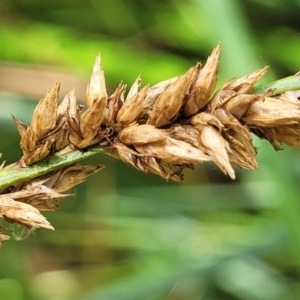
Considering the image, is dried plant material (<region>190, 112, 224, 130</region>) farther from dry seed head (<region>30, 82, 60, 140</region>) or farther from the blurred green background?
the blurred green background

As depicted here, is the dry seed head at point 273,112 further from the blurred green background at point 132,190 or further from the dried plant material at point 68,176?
the blurred green background at point 132,190

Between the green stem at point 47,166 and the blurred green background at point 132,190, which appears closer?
the green stem at point 47,166

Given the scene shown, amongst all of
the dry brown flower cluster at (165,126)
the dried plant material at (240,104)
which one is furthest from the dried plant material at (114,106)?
the dried plant material at (240,104)

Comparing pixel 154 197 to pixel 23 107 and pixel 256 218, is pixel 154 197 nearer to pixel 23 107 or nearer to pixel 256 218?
pixel 256 218

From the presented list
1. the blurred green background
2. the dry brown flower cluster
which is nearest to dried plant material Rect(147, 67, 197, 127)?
the dry brown flower cluster

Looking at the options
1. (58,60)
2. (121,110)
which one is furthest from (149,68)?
(121,110)

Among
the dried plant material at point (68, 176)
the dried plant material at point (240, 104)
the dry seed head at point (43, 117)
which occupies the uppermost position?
the dry seed head at point (43, 117)

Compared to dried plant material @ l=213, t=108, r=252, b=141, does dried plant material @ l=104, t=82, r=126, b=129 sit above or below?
above

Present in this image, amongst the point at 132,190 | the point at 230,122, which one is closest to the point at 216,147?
the point at 230,122
